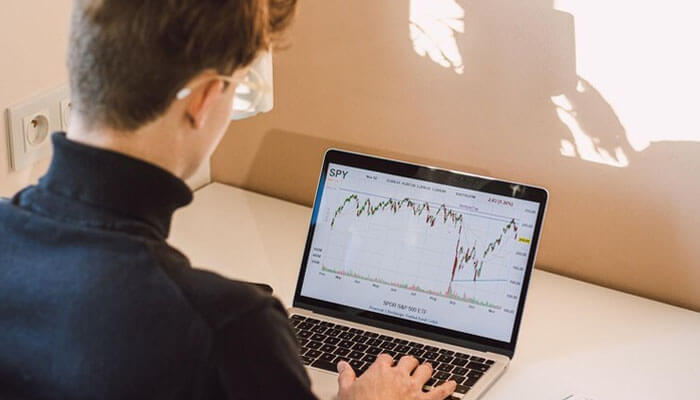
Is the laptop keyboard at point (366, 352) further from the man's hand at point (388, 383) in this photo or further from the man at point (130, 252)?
the man at point (130, 252)

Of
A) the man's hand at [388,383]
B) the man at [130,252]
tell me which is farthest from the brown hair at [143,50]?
the man's hand at [388,383]

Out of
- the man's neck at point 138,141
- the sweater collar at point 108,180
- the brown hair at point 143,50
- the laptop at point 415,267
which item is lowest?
the laptop at point 415,267

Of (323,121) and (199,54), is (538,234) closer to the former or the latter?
(323,121)

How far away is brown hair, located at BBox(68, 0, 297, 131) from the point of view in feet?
2.59

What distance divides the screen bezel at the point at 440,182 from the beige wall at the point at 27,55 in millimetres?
420

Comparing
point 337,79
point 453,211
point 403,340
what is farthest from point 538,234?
point 337,79

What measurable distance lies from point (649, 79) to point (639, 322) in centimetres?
36

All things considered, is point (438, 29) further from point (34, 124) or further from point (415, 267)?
point (34, 124)

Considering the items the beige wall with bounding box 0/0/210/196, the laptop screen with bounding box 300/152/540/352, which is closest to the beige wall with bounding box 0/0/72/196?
the beige wall with bounding box 0/0/210/196

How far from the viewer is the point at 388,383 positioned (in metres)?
1.20

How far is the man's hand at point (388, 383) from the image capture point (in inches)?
46.6

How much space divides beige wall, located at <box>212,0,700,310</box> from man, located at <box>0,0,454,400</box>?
73 centimetres

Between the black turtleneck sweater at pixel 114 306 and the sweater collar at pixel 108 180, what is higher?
the sweater collar at pixel 108 180

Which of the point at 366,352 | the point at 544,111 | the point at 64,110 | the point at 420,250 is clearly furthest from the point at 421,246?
the point at 64,110
